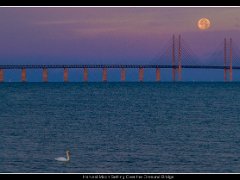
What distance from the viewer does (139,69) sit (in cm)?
10244

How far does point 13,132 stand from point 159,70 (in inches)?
2852

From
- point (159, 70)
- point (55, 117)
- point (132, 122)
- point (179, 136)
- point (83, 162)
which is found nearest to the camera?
point (83, 162)

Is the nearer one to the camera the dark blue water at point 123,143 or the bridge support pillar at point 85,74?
the dark blue water at point 123,143

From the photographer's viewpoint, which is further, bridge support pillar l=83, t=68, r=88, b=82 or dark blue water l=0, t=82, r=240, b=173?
bridge support pillar l=83, t=68, r=88, b=82

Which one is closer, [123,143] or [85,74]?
[123,143]

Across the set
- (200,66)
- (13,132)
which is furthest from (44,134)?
(200,66)

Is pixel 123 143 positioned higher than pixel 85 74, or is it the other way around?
pixel 85 74

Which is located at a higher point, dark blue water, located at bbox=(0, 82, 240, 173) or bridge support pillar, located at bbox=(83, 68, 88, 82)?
bridge support pillar, located at bbox=(83, 68, 88, 82)

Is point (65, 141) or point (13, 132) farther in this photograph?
point (13, 132)

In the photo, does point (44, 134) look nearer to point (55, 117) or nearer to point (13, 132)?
point (13, 132)

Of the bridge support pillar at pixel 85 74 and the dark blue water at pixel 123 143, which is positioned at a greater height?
the bridge support pillar at pixel 85 74

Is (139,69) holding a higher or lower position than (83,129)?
higher
